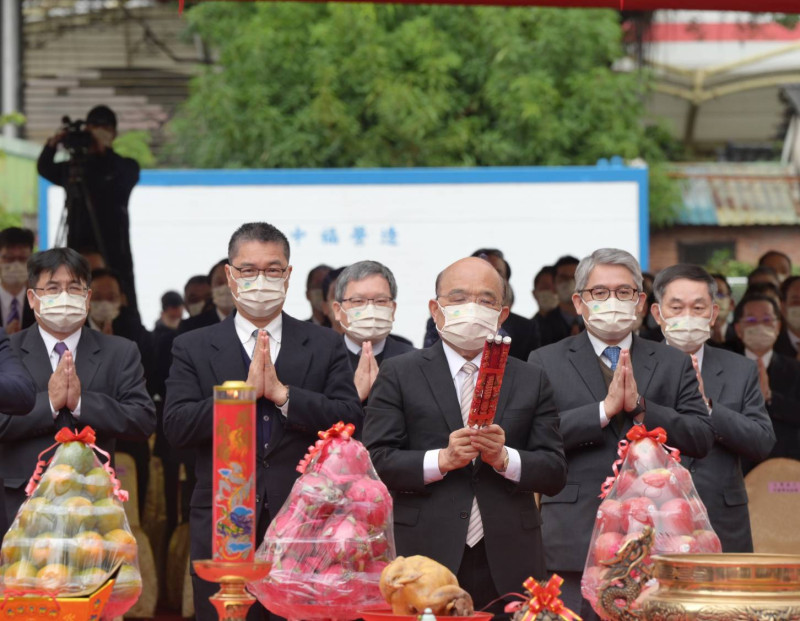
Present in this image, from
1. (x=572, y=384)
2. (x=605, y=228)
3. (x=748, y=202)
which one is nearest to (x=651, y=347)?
(x=572, y=384)

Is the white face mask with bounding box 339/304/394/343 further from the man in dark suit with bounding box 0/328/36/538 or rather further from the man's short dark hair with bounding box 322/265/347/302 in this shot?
the man in dark suit with bounding box 0/328/36/538

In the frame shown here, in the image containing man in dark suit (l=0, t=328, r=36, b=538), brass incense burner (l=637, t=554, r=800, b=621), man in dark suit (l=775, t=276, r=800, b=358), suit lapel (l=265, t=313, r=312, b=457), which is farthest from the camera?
man in dark suit (l=775, t=276, r=800, b=358)

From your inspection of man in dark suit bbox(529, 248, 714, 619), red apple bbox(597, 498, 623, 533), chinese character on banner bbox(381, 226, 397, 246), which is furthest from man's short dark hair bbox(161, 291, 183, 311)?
red apple bbox(597, 498, 623, 533)

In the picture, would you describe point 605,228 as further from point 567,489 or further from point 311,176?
point 567,489

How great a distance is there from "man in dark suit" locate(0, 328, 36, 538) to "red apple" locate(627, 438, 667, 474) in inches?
71.9

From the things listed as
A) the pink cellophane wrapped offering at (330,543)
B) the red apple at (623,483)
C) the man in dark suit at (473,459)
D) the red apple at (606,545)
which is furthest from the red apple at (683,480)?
the pink cellophane wrapped offering at (330,543)

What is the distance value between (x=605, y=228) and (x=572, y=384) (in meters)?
8.10

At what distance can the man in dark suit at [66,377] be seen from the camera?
4.89 m

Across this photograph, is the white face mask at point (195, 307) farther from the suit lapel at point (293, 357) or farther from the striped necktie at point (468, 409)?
the striped necktie at point (468, 409)

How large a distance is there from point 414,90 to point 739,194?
6.81 metres

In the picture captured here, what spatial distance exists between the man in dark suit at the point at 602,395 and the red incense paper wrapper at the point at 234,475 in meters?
1.90

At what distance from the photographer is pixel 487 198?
13.1m

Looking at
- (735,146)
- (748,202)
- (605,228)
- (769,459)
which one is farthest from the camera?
(735,146)

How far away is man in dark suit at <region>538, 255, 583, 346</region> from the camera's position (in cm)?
785
